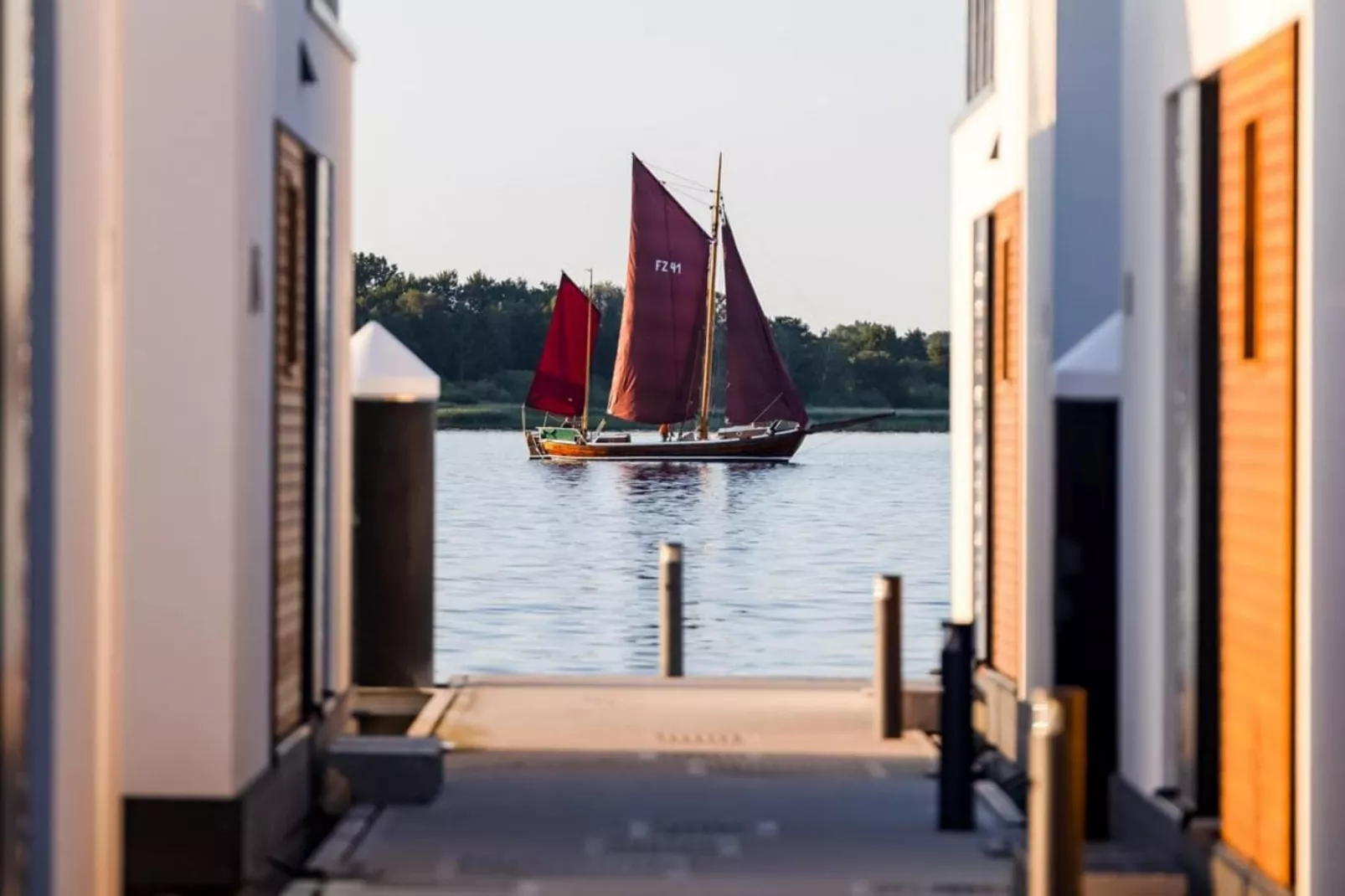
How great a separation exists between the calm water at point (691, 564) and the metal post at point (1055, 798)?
18.1 metres

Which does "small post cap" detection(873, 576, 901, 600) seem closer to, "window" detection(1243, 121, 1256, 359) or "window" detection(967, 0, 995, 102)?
"window" detection(967, 0, 995, 102)

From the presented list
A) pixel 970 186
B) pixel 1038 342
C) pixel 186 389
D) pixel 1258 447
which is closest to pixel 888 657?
pixel 1038 342

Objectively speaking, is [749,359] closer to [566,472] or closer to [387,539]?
[566,472]

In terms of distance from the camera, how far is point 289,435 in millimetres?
9766

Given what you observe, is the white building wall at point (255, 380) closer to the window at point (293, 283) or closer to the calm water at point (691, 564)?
the window at point (293, 283)

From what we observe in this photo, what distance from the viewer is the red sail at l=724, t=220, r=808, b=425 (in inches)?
2623

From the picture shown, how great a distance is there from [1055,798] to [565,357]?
212ft

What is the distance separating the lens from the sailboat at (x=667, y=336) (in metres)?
66.8

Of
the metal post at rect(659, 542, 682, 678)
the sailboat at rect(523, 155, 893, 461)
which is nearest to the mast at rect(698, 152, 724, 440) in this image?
the sailboat at rect(523, 155, 893, 461)

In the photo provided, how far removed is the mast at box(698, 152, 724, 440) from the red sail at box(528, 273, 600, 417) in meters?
3.78

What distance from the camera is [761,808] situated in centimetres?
986

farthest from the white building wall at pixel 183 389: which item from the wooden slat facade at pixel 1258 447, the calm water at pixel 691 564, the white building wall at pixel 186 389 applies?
the calm water at pixel 691 564

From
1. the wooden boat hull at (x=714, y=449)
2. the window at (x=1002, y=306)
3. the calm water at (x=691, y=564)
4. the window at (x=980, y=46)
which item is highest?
the window at (x=980, y=46)

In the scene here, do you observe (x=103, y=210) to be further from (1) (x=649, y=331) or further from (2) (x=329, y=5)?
(1) (x=649, y=331)
